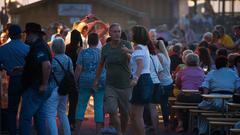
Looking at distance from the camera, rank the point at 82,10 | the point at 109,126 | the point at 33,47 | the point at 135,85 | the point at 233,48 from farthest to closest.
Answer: the point at 82,10 → the point at 233,48 → the point at 109,126 → the point at 135,85 → the point at 33,47

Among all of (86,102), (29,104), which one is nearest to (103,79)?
(86,102)

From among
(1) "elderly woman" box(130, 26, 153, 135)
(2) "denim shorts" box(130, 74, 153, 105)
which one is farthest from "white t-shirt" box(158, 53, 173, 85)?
(2) "denim shorts" box(130, 74, 153, 105)

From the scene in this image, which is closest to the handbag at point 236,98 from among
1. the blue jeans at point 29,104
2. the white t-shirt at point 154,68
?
the white t-shirt at point 154,68

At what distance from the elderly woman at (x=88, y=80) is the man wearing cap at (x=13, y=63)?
1.20m

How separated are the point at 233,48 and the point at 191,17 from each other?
65.0ft

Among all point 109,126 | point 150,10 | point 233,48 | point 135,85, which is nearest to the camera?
point 135,85

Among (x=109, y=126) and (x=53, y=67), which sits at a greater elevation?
Answer: (x=53, y=67)

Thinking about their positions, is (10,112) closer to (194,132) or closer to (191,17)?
(194,132)

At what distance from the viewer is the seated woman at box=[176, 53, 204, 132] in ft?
50.6

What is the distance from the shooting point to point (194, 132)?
15.5 meters

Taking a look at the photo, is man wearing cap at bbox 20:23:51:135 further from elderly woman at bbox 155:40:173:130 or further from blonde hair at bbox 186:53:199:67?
blonde hair at bbox 186:53:199:67

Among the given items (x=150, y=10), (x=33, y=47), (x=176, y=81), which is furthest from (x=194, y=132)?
(x=150, y=10)

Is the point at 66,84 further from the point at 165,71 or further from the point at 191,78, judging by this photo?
the point at 191,78

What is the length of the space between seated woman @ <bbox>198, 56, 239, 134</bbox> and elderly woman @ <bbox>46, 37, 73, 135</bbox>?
9.97 ft
